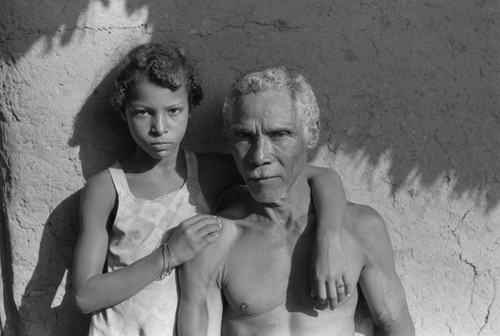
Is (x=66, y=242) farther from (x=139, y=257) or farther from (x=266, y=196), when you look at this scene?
(x=266, y=196)

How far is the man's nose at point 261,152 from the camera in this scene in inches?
108

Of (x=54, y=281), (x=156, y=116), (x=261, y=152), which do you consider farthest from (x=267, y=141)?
(x=54, y=281)

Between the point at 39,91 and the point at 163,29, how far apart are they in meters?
0.57

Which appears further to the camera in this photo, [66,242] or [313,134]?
[66,242]

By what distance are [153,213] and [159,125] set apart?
1.27 feet

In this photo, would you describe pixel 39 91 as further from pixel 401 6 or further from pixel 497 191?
pixel 497 191

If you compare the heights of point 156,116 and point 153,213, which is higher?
point 156,116

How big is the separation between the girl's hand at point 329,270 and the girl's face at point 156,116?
0.70 metres

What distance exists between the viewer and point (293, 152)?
110 inches

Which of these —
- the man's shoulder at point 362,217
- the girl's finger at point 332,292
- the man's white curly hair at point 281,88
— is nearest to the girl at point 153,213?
the girl's finger at point 332,292

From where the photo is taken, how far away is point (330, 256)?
2.84 metres

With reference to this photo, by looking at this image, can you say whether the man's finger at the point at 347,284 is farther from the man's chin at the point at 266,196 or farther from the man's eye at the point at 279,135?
the man's eye at the point at 279,135

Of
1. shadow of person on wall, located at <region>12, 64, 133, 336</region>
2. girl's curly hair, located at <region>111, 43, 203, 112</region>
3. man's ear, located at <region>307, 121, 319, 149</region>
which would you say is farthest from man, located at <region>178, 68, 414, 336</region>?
shadow of person on wall, located at <region>12, 64, 133, 336</region>

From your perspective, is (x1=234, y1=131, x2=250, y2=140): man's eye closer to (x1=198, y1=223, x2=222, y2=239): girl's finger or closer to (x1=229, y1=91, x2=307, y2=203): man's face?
(x1=229, y1=91, x2=307, y2=203): man's face
